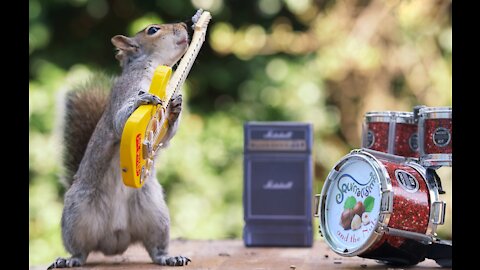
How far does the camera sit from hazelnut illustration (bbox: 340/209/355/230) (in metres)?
3.09

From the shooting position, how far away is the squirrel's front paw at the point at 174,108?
311cm

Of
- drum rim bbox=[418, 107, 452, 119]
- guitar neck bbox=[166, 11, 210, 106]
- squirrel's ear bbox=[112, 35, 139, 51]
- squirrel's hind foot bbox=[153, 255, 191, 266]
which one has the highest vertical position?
squirrel's ear bbox=[112, 35, 139, 51]

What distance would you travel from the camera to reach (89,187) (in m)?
3.22

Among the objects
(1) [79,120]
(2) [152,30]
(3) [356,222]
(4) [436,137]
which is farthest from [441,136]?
(1) [79,120]

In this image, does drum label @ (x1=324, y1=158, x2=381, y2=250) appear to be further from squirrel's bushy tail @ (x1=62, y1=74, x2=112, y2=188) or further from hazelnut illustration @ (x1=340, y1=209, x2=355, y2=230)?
squirrel's bushy tail @ (x1=62, y1=74, x2=112, y2=188)

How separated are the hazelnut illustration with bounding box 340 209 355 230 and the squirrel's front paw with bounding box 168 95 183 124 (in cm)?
71

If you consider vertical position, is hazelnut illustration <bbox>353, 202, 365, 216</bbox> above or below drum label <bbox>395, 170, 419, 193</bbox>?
below

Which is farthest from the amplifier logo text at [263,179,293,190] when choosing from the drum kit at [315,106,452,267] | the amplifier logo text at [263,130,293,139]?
the drum kit at [315,106,452,267]

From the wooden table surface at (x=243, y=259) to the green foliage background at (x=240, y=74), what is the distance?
2.01 metres

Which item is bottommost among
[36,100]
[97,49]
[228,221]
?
[228,221]

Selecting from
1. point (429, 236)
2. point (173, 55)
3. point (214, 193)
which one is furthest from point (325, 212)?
point (214, 193)

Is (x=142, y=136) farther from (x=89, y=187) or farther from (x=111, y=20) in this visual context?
(x=111, y=20)

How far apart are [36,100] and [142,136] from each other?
329 centimetres

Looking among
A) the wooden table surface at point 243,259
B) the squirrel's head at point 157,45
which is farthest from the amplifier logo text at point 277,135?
the squirrel's head at point 157,45
